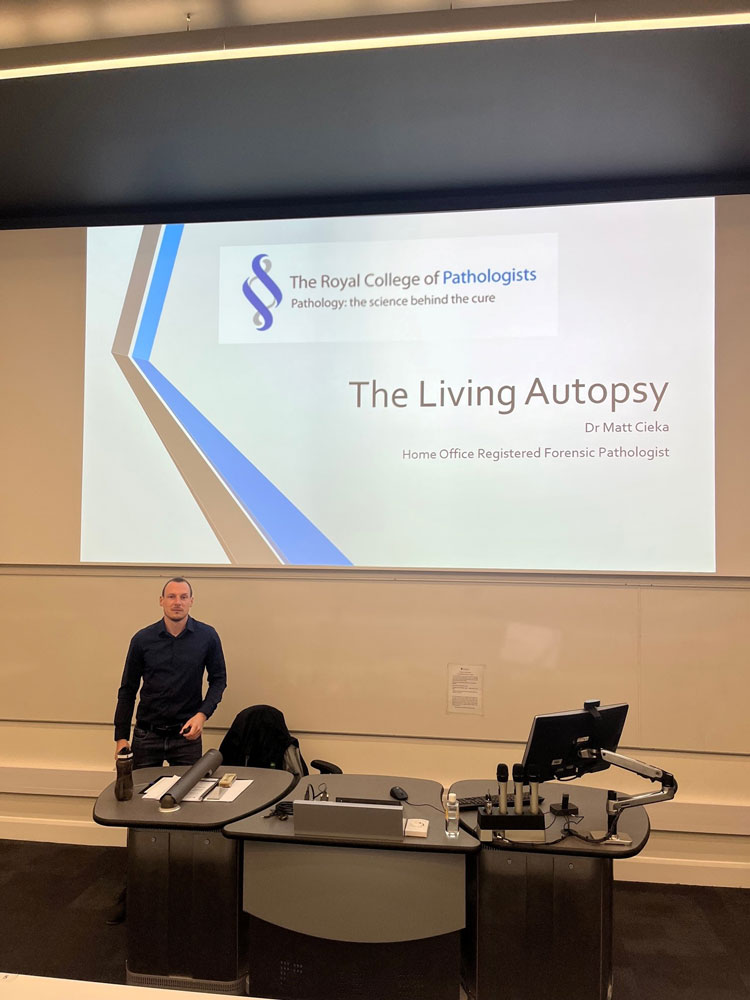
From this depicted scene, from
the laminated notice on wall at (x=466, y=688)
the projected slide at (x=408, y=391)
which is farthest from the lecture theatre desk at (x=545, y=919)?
the projected slide at (x=408, y=391)

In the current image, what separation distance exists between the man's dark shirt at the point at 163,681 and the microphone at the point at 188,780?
37 centimetres

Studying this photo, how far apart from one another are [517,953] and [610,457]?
8.04ft

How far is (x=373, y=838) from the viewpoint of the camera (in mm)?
2441

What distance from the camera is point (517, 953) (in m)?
2.39

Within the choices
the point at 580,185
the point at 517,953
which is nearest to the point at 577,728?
the point at 517,953

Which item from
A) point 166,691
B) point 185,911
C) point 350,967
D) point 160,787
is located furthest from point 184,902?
point 166,691

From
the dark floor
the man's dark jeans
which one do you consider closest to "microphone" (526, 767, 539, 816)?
the dark floor

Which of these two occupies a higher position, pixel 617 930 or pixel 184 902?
pixel 184 902

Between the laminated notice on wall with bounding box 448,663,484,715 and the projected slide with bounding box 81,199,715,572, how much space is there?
60 centimetres

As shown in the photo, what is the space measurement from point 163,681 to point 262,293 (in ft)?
7.48

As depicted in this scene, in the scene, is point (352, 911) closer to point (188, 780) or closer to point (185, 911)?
point (185, 911)

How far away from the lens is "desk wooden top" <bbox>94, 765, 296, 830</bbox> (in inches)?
99.9

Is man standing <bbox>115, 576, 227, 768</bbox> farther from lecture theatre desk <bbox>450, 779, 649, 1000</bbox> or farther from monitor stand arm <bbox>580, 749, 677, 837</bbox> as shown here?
monitor stand arm <bbox>580, 749, 677, 837</bbox>

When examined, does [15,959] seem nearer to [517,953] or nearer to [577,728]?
[517,953]
